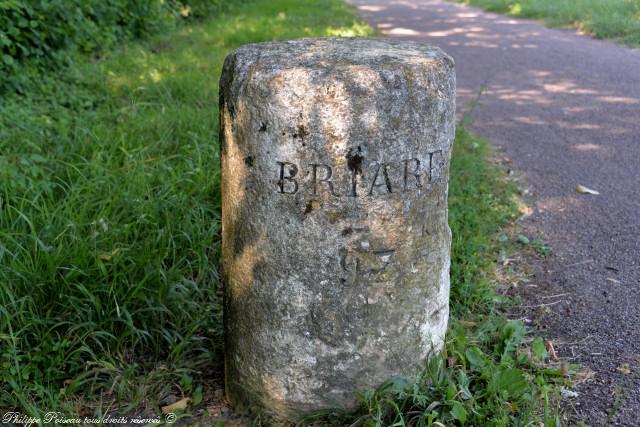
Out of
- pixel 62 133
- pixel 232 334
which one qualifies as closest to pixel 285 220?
pixel 232 334

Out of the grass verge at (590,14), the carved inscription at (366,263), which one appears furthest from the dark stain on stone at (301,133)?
the grass verge at (590,14)

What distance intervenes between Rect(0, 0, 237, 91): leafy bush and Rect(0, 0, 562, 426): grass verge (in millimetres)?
758

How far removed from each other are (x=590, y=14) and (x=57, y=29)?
8.90 metres

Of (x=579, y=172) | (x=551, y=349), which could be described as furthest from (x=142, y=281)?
(x=579, y=172)

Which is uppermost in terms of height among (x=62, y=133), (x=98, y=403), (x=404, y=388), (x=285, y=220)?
(x=285, y=220)

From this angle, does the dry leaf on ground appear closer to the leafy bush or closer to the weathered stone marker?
the weathered stone marker

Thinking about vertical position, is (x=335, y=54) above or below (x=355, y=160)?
above

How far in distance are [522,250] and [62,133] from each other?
10.1 feet

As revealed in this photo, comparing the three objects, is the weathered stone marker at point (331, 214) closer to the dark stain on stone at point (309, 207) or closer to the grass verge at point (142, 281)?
the dark stain on stone at point (309, 207)

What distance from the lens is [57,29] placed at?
5.79 metres

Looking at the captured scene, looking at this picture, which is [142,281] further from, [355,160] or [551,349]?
[551,349]

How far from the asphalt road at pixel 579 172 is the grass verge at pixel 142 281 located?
274 mm

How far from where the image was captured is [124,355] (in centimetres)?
262

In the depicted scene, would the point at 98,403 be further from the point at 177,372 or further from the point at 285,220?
the point at 285,220
